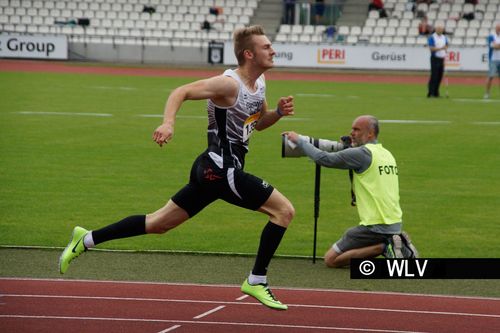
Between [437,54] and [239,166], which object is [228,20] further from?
[239,166]

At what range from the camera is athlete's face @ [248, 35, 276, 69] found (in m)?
8.29

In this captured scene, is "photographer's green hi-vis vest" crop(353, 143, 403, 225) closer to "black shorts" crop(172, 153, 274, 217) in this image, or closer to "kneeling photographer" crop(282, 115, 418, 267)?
"kneeling photographer" crop(282, 115, 418, 267)

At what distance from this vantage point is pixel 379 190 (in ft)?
32.0

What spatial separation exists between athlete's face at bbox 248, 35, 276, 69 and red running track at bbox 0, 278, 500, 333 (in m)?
1.88

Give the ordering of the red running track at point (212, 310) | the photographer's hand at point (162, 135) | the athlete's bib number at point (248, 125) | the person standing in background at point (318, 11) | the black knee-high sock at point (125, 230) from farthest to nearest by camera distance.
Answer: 1. the person standing in background at point (318, 11)
2. the black knee-high sock at point (125, 230)
3. the athlete's bib number at point (248, 125)
4. the red running track at point (212, 310)
5. the photographer's hand at point (162, 135)

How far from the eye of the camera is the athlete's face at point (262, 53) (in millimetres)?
8289

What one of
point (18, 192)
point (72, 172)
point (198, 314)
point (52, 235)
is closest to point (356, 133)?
point (198, 314)

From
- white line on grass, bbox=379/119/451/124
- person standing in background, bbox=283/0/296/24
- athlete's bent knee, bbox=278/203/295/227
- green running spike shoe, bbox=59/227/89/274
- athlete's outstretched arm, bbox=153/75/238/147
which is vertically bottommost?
white line on grass, bbox=379/119/451/124

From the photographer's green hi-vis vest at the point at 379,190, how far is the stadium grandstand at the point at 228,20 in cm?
3593

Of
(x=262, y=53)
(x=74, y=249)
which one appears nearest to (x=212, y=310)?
(x=74, y=249)

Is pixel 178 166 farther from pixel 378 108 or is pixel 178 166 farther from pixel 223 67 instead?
pixel 223 67

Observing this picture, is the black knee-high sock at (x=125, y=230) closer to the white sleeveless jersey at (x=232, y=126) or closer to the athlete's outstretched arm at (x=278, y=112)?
the white sleeveless jersey at (x=232, y=126)

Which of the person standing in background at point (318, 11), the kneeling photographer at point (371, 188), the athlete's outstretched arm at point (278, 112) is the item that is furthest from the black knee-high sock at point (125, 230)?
the person standing in background at point (318, 11)

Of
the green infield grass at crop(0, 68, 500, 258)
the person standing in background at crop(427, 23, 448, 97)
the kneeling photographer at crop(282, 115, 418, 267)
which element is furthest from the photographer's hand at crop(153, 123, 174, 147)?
the person standing in background at crop(427, 23, 448, 97)
